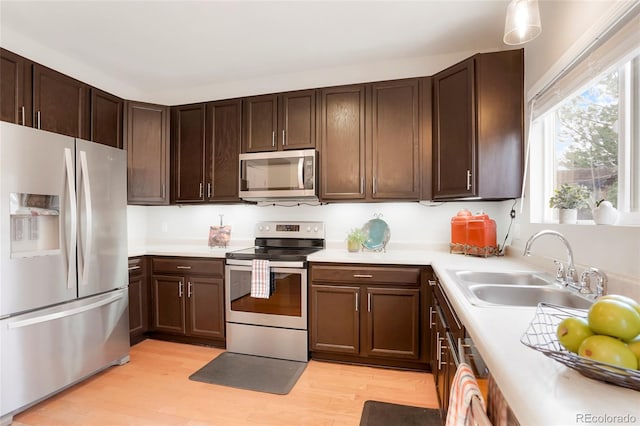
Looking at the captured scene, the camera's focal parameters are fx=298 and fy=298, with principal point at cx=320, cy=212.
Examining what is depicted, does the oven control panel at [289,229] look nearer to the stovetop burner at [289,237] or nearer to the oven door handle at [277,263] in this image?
the stovetop burner at [289,237]

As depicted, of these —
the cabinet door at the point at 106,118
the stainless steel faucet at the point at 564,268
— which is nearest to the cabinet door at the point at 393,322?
the stainless steel faucet at the point at 564,268

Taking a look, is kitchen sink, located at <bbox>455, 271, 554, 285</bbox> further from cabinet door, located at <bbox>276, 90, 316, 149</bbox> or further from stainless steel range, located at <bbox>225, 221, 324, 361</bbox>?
cabinet door, located at <bbox>276, 90, 316, 149</bbox>

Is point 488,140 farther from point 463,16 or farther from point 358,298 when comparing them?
point 358,298

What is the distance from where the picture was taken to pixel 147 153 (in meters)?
2.98

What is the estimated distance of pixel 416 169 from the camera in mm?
2537

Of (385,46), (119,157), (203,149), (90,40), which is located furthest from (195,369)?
(385,46)

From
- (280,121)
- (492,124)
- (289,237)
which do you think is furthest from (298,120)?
(492,124)

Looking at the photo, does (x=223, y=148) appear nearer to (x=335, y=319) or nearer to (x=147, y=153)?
(x=147, y=153)

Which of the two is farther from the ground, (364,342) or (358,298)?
(358,298)

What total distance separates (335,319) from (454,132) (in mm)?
1743

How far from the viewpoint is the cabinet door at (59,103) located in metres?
2.18

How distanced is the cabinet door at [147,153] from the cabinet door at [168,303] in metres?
0.81

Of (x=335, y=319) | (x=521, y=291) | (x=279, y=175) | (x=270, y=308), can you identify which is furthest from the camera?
(x=279, y=175)

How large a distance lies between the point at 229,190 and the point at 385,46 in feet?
6.33
